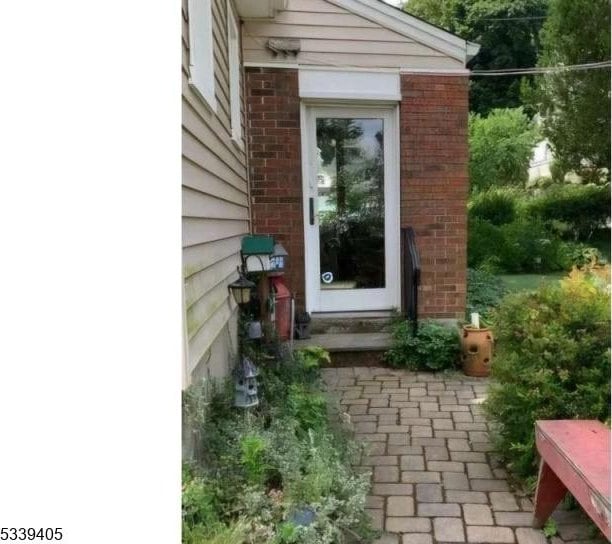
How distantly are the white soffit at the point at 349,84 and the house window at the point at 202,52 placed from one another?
6.01 feet

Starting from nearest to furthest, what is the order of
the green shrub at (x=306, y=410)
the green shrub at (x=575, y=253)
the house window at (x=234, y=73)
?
the green shrub at (x=306, y=410), the house window at (x=234, y=73), the green shrub at (x=575, y=253)

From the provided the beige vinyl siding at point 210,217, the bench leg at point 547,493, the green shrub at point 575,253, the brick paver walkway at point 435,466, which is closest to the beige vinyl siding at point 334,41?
the beige vinyl siding at point 210,217

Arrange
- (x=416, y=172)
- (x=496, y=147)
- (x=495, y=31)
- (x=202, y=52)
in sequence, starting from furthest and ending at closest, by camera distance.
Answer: (x=495, y=31) < (x=496, y=147) < (x=416, y=172) < (x=202, y=52)

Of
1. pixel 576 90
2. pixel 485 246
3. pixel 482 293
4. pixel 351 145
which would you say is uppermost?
pixel 576 90

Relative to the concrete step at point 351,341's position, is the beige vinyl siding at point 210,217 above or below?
above

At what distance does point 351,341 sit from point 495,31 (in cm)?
1442

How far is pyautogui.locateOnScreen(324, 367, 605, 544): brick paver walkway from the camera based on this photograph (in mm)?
2373

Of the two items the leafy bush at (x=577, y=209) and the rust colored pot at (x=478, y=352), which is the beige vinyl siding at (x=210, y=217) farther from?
the leafy bush at (x=577, y=209)

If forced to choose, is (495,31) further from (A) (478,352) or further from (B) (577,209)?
(A) (478,352)

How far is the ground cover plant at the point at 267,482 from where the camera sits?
1.90 m

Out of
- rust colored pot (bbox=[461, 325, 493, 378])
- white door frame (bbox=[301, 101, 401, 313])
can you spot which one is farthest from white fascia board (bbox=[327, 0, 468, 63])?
rust colored pot (bbox=[461, 325, 493, 378])

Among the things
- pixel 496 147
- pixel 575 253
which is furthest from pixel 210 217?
pixel 496 147

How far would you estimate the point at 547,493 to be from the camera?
7.58 feet
